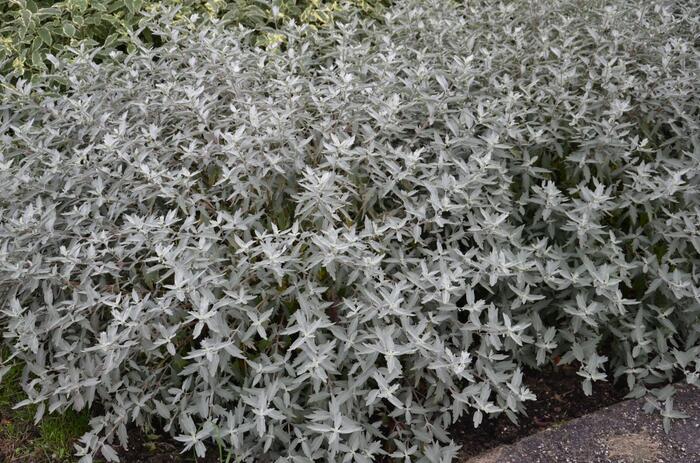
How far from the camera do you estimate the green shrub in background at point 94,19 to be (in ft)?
13.3

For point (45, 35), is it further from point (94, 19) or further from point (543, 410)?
point (543, 410)

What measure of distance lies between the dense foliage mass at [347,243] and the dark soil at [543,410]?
0.07 m

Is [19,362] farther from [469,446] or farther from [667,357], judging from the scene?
[667,357]

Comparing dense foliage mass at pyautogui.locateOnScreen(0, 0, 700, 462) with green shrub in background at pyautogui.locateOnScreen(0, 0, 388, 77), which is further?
green shrub in background at pyautogui.locateOnScreen(0, 0, 388, 77)

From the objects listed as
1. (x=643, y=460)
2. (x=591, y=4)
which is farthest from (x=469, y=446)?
(x=591, y=4)

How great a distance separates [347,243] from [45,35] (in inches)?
102

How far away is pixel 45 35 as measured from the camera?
4.13 m

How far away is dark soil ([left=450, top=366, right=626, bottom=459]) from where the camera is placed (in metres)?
2.65

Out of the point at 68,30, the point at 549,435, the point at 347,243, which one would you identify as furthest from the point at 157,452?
the point at 68,30

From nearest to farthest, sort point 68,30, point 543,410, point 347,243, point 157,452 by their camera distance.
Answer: point 347,243 < point 157,452 < point 543,410 < point 68,30

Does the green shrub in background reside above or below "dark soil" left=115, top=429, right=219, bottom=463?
above

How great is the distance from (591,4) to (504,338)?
1820 mm

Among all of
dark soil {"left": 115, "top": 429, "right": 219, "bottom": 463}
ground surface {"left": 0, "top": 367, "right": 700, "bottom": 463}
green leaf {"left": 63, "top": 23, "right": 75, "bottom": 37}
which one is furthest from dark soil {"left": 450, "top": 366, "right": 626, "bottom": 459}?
green leaf {"left": 63, "top": 23, "right": 75, "bottom": 37}

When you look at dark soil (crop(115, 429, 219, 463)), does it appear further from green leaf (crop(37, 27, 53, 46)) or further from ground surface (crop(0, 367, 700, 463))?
green leaf (crop(37, 27, 53, 46))
